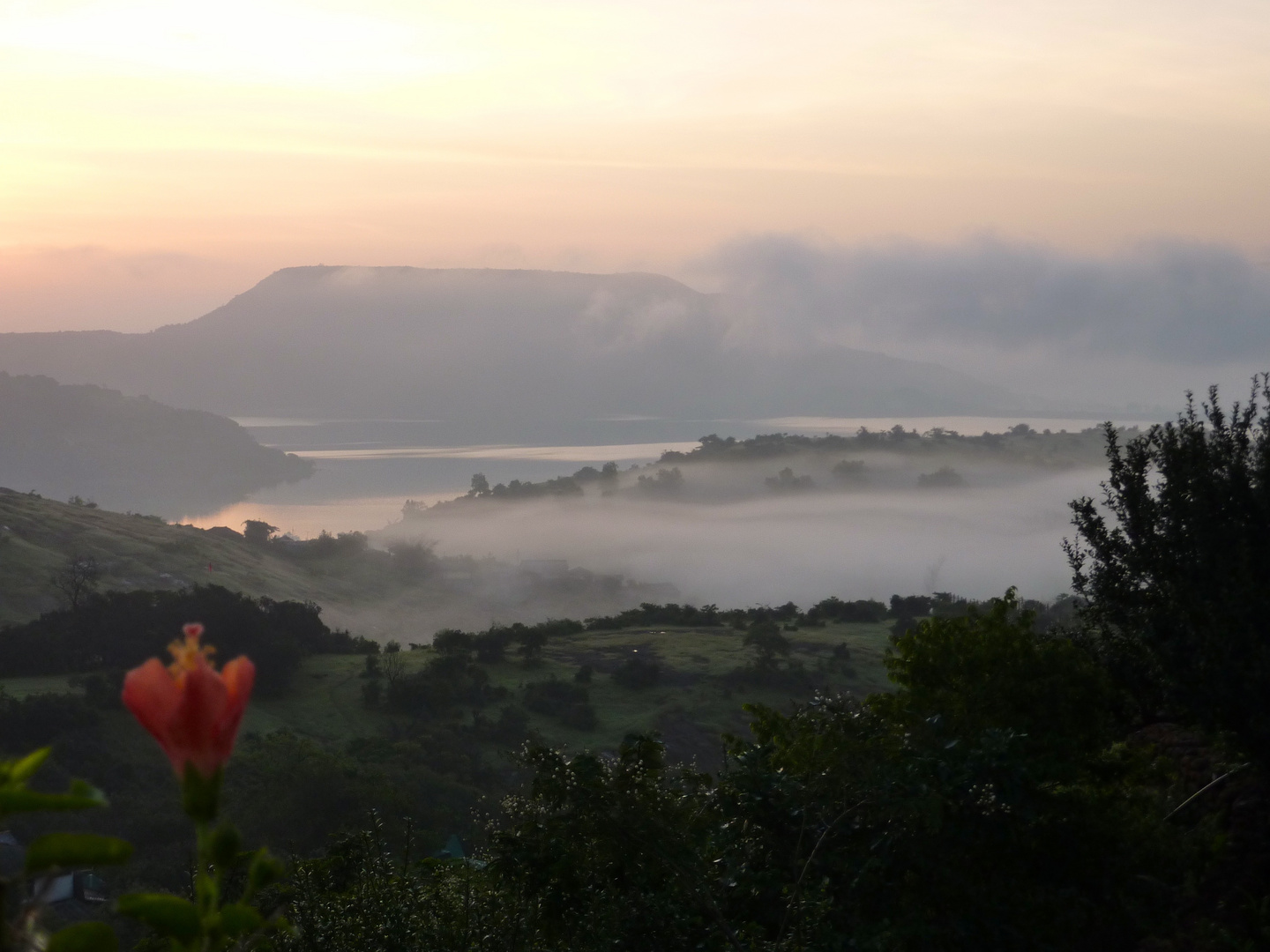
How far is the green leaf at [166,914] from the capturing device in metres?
1.28

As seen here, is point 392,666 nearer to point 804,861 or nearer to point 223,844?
point 804,861

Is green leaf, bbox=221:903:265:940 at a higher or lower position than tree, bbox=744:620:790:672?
higher

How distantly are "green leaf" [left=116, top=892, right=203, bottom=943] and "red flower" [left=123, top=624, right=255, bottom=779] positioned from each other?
17 cm

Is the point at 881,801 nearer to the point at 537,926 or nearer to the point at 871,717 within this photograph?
the point at 871,717

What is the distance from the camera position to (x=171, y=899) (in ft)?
4.36

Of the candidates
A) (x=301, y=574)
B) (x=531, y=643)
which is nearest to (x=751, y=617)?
(x=531, y=643)

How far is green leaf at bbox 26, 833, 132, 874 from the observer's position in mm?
1192

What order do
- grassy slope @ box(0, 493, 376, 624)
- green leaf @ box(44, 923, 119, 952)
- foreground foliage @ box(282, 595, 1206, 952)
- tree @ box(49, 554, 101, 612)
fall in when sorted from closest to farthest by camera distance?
green leaf @ box(44, 923, 119, 952) < foreground foliage @ box(282, 595, 1206, 952) < tree @ box(49, 554, 101, 612) < grassy slope @ box(0, 493, 376, 624)

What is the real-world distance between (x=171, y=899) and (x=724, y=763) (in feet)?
30.9

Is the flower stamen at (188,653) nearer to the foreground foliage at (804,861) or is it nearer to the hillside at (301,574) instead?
the foreground foliage at (804,861)

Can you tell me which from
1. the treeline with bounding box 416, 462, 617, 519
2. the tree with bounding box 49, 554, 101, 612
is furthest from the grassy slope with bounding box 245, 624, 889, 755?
the treeline with bounding box 416, 462, 617, 519

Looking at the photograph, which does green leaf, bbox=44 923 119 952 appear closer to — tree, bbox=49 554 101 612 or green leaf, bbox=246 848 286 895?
green leaf, bbox=246 848 286 895

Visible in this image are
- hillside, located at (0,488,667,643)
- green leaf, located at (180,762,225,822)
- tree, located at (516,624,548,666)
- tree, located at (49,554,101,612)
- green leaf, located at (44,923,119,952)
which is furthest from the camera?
hillside, located at (0,488,667,643)

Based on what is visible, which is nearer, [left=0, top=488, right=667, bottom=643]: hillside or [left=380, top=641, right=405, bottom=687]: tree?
[left=380, top=641, right=405, bottom=687]: tree
